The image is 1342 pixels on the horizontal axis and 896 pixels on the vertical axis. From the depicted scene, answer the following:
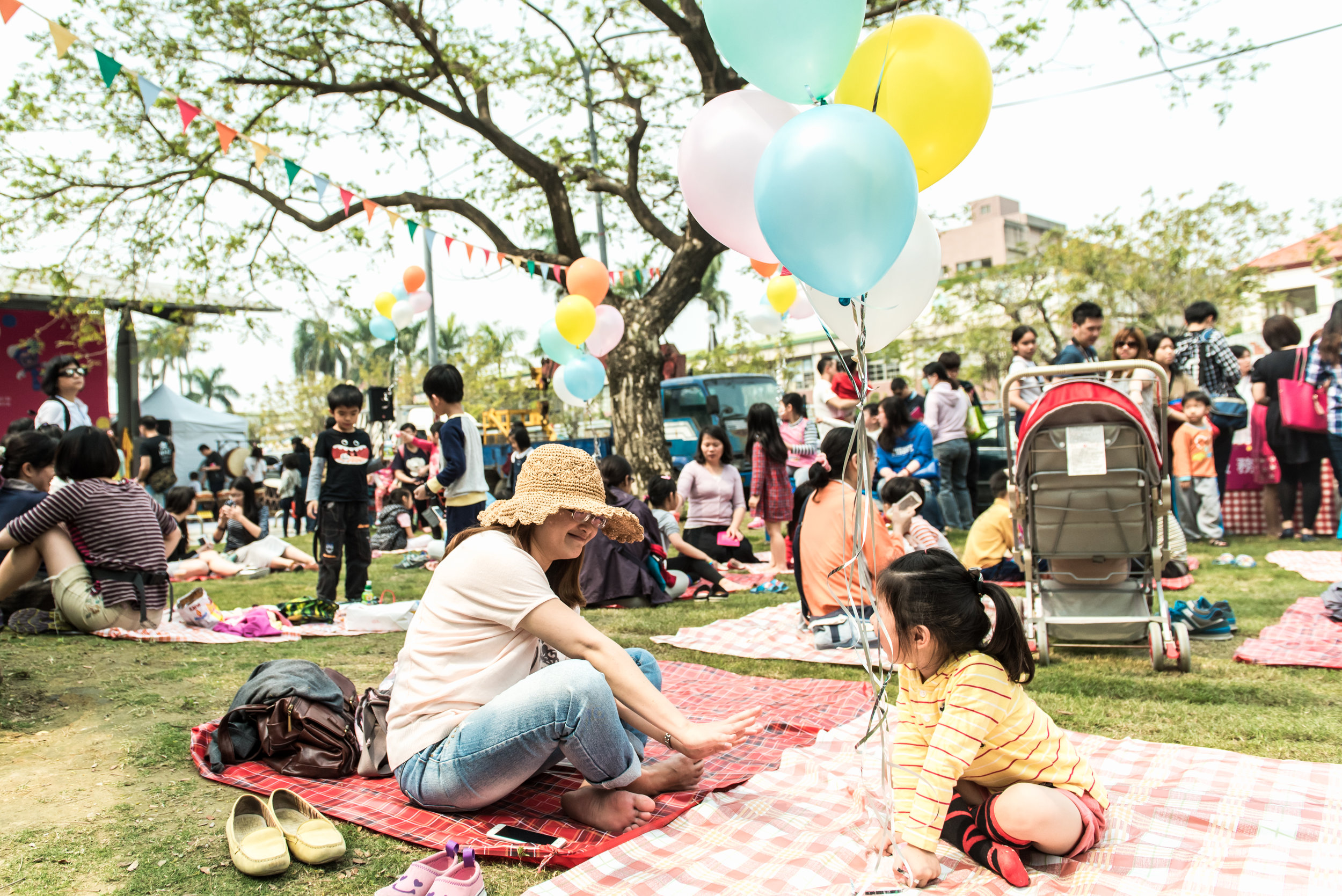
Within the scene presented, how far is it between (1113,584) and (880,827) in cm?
279

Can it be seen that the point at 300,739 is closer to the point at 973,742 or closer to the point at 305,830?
the point at 305,830

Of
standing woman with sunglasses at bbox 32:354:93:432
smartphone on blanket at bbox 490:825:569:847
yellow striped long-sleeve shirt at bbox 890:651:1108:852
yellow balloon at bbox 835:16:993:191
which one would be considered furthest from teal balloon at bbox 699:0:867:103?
standing woman with sunglasses at bbox 32:354:93:432

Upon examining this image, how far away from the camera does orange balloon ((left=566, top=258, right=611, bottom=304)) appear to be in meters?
9.20

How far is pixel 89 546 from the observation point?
5.07 meters

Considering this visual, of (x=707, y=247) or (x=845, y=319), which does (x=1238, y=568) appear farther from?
(x=707, y=247)

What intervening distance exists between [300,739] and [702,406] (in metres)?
11.2

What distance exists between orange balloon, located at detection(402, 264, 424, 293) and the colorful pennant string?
848mm

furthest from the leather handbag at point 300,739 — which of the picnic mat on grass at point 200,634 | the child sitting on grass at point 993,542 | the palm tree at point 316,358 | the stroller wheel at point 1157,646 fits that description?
the palm tree at point 316,358

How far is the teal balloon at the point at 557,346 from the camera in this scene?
30.6 ft

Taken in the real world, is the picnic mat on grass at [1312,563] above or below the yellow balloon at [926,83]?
below

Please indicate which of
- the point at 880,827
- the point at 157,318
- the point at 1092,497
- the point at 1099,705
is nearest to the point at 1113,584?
the point at 1092,497

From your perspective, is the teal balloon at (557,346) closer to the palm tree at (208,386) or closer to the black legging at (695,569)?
the black legging at (695,569)

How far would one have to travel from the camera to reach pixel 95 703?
371 cm

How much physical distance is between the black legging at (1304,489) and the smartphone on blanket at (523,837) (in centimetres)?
780
